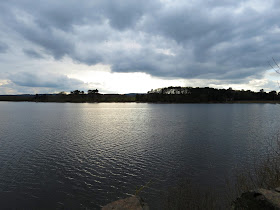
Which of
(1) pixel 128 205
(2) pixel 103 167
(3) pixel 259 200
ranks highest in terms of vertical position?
(3) pixel 259 200

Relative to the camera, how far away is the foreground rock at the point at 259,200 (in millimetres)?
6879

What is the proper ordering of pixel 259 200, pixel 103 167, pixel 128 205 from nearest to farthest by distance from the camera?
pixel 259 200, pixel 128 205, pixel 103 167

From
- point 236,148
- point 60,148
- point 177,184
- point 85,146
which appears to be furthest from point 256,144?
point 60,148

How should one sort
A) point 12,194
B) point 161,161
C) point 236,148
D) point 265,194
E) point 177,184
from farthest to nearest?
point 236,148 < point 161,161 < point 177,184 < point 12,194 < point 265,194

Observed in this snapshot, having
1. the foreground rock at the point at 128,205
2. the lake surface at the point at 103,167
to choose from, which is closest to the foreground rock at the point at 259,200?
the foreground rock at the point at 128,205

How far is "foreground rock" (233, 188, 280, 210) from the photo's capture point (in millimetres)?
6879

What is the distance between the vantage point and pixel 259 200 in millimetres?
7281

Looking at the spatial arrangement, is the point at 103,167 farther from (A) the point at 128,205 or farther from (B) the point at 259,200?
(B) the point at 259,200

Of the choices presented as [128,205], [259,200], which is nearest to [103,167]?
[128,205]

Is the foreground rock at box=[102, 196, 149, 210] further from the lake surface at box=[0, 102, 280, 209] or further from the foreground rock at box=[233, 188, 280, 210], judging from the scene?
the lake surface at box=[0, 102, 280, 209]

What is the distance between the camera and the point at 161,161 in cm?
2147

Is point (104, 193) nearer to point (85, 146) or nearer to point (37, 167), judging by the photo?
point (37, 167)

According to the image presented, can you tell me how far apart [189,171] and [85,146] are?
16.8m

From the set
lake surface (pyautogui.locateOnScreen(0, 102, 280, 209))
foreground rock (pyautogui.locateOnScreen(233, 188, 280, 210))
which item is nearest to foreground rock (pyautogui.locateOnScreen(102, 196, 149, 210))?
foreground rock (pyautogui.locateOnScreen(233, 188, 280, 210))
